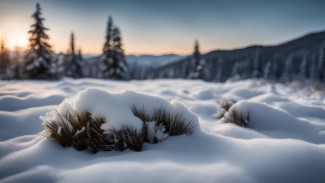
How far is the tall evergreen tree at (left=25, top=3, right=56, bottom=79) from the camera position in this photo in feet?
52.9

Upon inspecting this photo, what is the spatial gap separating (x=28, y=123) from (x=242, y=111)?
336 cm

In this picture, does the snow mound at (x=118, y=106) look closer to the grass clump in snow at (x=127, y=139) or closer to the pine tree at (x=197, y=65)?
the grass clump in snow at (x=127, y=139)

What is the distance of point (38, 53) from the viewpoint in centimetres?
1727

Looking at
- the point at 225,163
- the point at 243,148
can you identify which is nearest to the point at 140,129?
the point at 225,163

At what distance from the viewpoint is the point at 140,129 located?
5.86ft

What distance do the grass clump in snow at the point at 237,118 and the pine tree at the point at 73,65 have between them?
35.5 meters

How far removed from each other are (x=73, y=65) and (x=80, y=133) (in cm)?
3684

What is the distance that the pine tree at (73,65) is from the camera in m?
33.9

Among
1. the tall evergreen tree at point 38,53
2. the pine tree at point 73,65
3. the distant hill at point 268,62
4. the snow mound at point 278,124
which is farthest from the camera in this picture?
the distant hill at point 268,62

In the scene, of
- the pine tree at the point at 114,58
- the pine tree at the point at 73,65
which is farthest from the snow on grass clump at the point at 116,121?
the pine tree at the point at 73,65

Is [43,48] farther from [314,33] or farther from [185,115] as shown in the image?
[314,33]

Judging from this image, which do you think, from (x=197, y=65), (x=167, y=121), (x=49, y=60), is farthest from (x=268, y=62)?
(x=167, y=121)

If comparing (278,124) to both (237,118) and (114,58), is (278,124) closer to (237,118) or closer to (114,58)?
(237,118)

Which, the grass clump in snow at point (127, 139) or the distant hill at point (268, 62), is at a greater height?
the distant hill at point (268, 62)
